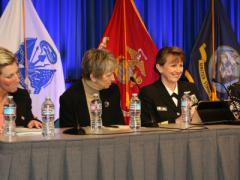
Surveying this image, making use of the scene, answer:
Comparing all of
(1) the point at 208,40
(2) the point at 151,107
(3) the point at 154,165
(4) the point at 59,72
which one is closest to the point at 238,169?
(3) the point at 154,165

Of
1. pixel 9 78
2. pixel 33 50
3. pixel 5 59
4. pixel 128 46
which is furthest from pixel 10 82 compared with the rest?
pixel 128 46

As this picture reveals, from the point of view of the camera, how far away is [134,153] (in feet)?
7.98

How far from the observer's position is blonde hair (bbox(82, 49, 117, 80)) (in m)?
3.31

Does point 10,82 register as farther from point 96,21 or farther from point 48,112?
point 96,21

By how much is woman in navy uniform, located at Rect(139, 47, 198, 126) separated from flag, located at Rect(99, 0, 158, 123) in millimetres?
1637

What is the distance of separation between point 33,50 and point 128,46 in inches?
45.3

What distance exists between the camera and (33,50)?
15.7 ft

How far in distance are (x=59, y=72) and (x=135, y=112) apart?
7.51 feet

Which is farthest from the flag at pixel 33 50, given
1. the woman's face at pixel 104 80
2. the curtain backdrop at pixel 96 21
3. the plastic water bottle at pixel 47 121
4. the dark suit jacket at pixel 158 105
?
the plastic water bottle at pixel 47 121

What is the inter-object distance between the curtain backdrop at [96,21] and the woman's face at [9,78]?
2080 mm

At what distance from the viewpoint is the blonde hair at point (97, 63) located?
10.8 feet

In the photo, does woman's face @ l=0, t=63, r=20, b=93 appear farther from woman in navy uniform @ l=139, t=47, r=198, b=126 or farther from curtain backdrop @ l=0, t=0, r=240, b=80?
curtain backdrop @ l=0, t=0, r=240, b=80

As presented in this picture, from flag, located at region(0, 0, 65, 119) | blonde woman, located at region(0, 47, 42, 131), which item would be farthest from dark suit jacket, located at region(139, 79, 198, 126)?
flag, located at region(0, 0, 65, 119)

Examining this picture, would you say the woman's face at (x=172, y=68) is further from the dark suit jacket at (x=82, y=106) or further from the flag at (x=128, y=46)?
the flag at (x=128, y=46)
